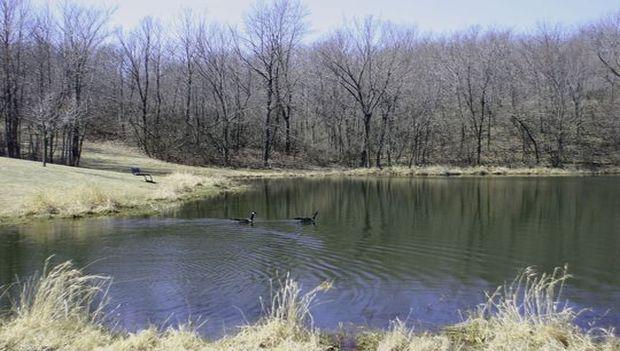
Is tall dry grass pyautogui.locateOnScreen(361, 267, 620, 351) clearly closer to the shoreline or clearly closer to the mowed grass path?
the shoreline

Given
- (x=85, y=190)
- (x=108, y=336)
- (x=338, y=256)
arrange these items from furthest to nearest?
(x=85, y=190) < (x=338, y=256) < (x=108, y=336)

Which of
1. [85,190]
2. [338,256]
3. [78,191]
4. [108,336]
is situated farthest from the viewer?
[85,190]

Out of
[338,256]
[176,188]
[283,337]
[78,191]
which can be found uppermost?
[78,191]

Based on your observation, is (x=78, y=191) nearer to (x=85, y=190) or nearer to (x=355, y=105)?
(x=85, y=190)

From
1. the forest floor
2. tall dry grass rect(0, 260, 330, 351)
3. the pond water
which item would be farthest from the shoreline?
tall dry grass rect(0, 260, 330, 351)

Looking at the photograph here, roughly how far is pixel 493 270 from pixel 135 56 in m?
63.1

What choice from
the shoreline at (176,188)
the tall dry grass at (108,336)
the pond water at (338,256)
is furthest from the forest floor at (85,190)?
the tall dry grass at (108,336)

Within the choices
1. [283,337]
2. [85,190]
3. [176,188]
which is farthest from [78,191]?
[283,337]

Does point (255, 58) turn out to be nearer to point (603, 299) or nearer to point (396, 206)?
point (396, 206)

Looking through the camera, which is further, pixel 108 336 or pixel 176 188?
pixel 176 188

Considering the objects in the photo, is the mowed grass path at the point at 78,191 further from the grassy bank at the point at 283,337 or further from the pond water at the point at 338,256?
the grassy bank at the point at 283,337

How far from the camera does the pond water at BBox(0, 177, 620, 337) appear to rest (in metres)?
11.6

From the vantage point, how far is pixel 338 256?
16.8m

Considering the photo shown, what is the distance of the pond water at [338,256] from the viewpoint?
1156 cm
